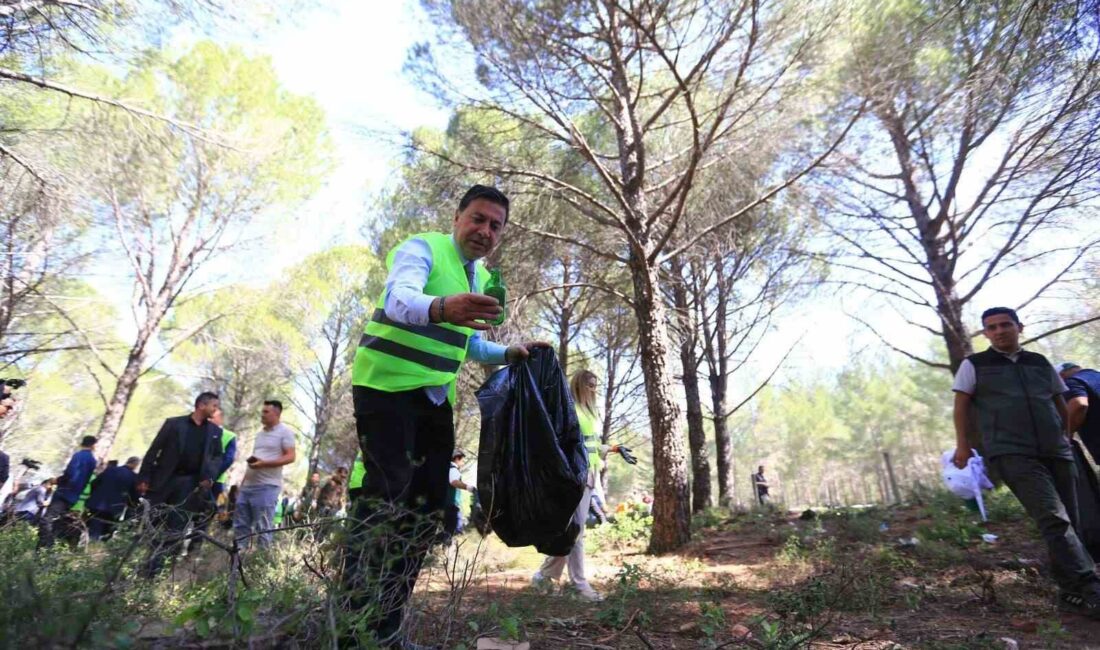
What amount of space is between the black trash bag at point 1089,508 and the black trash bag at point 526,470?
3296 millimetres

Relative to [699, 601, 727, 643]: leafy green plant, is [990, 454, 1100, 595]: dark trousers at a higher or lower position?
higher

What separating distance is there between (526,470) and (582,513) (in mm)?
1893

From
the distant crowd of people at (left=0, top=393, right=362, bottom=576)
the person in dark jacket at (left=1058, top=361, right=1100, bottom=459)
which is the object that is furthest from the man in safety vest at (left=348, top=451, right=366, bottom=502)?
the person in dark jacket at (left=1058, top=361, right=1100, bottom=459)

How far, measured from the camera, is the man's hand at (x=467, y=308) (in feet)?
4.74

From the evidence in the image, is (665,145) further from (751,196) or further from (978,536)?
(978,536)

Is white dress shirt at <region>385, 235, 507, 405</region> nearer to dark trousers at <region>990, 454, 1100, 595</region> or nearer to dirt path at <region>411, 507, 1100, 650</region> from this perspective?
dirt path at <region>411, 507, 1100, 650</region>

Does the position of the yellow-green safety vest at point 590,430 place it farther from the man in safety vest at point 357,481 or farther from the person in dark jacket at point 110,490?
the person in dark jacket at point 110,490

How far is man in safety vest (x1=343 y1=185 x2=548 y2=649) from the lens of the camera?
1.49 m

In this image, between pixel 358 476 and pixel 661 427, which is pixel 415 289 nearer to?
pixel 358 476

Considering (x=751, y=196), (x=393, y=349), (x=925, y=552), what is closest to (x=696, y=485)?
(x=751, y=196)

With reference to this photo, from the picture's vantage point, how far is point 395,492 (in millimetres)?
1665

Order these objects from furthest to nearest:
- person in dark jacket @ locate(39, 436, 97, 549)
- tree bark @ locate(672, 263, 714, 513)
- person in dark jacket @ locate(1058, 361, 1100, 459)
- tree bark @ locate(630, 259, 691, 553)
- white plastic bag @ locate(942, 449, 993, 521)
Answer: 1. tree bark @ locate(672, 263, 714, 513)
2. person in dark jacket @ locate(39, 436, 97, 549)
3. tree bark @ locate(630, 259, 691, 553)
4. white plastic bag @ locate(942, 449, 993, 521)
5. person in dark jacket @ locate(1058, 361, 1100, 459)

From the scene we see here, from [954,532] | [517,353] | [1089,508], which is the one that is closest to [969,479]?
[954,532]

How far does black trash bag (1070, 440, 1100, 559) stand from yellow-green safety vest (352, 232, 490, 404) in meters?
3.71
